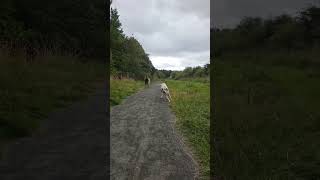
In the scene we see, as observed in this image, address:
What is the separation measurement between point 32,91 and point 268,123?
6503 mm

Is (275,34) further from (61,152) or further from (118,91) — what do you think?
(118,91)

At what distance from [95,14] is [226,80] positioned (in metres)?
16.7

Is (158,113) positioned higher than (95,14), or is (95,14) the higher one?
(95,14)

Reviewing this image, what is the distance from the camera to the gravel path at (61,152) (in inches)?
268

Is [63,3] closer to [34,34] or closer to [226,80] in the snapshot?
[34,34]

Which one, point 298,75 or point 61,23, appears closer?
point 298,75

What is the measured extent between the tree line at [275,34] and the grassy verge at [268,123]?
665 mm

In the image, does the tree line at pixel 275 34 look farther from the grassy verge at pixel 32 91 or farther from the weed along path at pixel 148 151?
the grassy verge at pixel 32 91

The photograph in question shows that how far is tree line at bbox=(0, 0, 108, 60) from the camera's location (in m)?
17.7

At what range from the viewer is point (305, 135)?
8.91 m

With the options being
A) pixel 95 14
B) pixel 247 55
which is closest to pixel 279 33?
pixel 247 55

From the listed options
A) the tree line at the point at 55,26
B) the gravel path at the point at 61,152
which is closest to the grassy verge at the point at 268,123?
the gravel path at the point at 61,152

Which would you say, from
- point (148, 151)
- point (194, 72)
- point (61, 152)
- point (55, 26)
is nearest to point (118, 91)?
point (55, 26)

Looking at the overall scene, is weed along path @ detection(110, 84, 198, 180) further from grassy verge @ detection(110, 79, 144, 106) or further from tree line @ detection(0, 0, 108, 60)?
grassy verge @ detection(110, 79, 144, 106)
